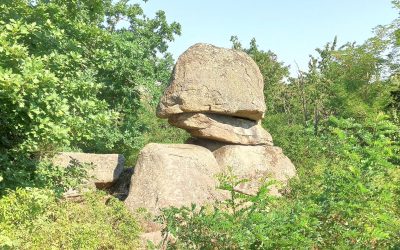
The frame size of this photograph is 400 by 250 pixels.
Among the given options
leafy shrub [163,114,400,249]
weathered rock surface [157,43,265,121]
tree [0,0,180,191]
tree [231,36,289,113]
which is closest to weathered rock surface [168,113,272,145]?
weathered rock surface [157,43,265,121]

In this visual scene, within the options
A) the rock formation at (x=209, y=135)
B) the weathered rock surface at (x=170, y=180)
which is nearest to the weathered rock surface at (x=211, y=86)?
the rock formation at (x=209, y=135)

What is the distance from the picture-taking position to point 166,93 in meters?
16.0

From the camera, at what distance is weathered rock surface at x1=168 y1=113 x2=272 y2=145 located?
52.1ft

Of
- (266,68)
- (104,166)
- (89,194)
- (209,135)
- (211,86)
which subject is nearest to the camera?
(89,194)

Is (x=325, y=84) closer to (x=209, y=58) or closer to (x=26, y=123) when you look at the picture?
(x=209, y=58)

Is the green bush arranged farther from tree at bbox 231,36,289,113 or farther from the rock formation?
tree at bbox 231,36,289,113

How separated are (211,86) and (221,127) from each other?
1.66 meters

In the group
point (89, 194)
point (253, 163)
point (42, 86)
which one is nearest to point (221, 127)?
point (253, 163)

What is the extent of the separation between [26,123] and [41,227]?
180 centimetres

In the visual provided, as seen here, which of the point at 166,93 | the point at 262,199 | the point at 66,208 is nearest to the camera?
the point at 262,199

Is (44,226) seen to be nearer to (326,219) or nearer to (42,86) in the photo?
(42,86)

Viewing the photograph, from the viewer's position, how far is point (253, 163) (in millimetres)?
16328

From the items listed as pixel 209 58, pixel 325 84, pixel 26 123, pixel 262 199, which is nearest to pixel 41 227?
pixel 26 123

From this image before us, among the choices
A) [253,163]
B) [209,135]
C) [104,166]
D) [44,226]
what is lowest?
[104,166]
